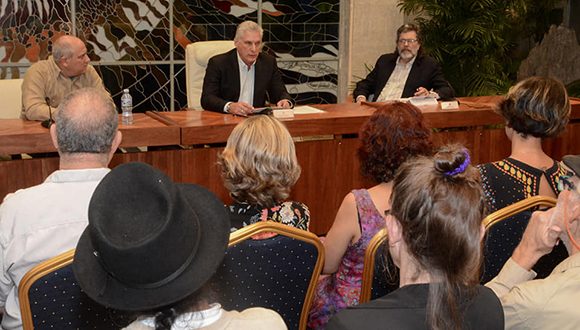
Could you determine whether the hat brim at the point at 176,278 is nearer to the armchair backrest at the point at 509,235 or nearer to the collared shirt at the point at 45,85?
the armchair backrest at the point at 509,235

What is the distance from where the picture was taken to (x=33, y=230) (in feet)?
6.73

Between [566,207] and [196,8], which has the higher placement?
[196,8]

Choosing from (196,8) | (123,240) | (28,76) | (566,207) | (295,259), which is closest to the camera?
(123,240)

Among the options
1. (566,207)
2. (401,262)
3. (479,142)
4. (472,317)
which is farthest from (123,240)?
(479,142)

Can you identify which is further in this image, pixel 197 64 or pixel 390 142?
pixel 197 64

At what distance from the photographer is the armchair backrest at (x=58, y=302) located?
1.77 m

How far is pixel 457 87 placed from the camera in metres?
6.50

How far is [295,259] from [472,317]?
64 centimetres

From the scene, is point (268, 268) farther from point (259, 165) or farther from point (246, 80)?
point (246, 80)

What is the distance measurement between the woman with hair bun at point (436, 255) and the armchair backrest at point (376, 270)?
54cm

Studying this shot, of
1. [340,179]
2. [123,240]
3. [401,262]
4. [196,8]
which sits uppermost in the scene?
[196,8]

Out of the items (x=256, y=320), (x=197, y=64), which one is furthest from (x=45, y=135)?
(x=256, y=320)

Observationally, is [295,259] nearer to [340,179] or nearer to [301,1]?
[340,179]

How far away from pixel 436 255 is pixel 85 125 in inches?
53.9
